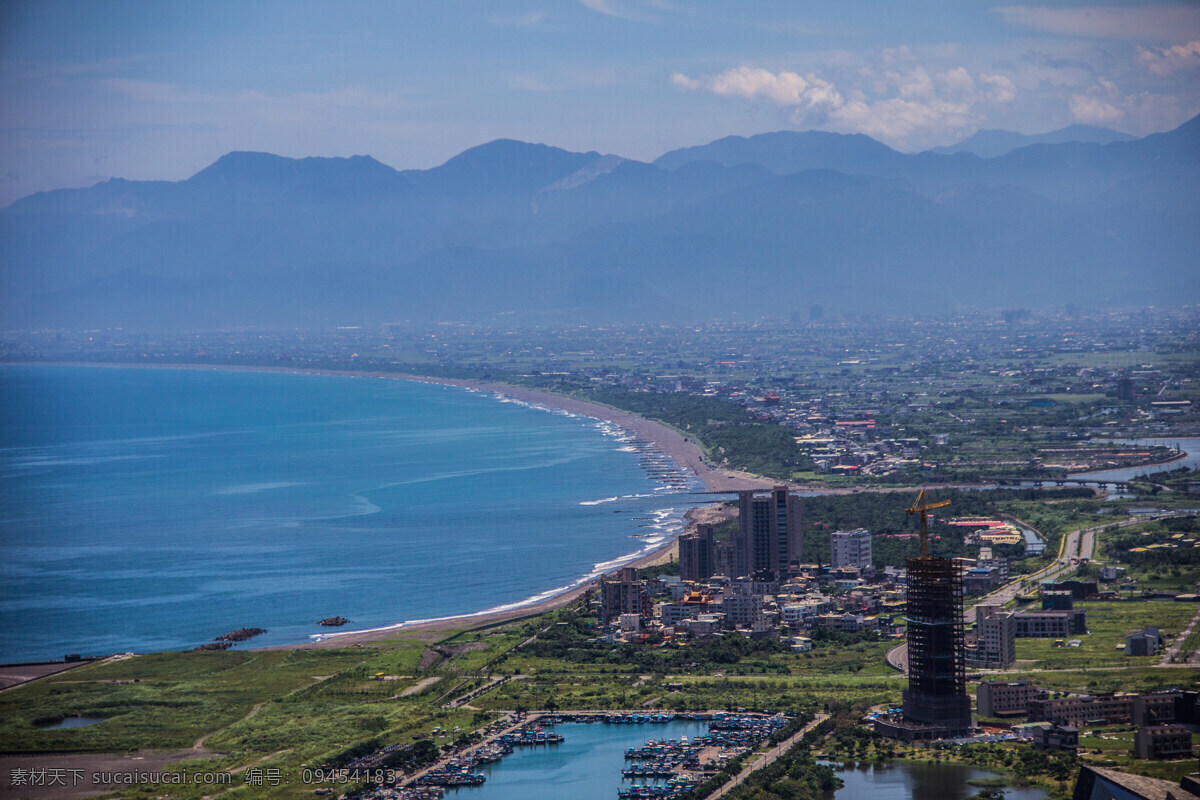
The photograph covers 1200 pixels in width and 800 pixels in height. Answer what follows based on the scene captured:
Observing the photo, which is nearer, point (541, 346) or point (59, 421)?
point (59, 421)

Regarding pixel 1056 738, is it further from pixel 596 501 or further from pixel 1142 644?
pixel 596 501

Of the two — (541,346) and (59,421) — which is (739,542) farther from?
(541,346)

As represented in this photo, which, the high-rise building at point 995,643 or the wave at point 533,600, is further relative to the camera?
the wave at point 533,600

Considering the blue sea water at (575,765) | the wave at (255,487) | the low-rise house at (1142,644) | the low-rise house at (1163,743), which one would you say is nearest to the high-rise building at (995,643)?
the low-rise house at (1142,644)

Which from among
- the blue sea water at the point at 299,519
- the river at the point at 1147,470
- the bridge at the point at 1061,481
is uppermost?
the river at the point at 1147,470

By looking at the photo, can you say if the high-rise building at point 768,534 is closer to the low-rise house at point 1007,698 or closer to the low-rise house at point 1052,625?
the low-rise house at point 1052,625

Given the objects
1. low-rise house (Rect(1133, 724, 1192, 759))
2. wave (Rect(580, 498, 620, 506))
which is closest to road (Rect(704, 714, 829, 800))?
low-rise house (Rect(1133, 724, 1192, 759))

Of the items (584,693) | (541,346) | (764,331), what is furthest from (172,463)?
(764,331)
